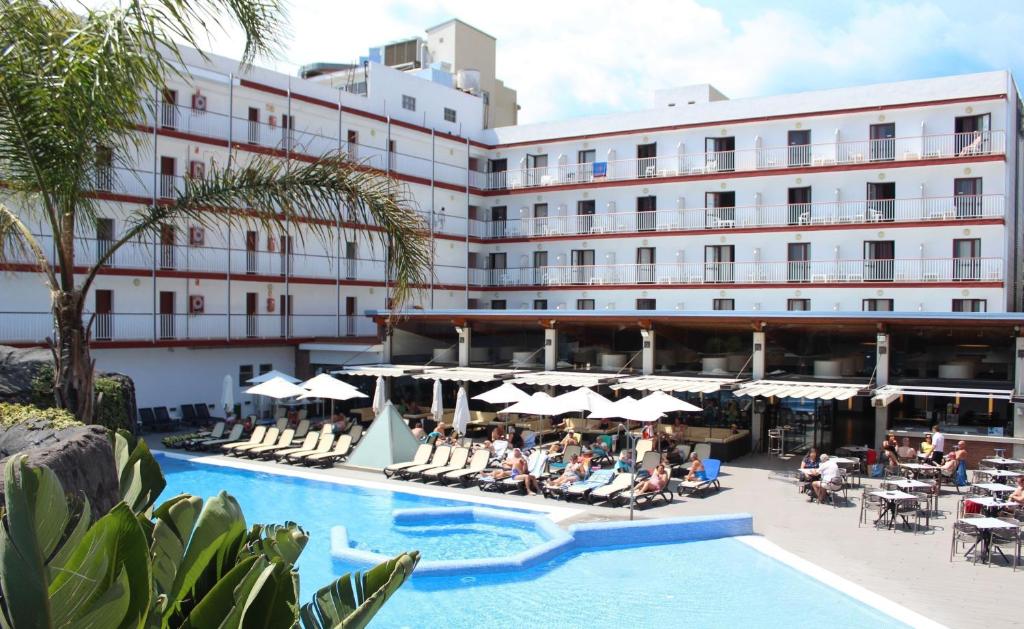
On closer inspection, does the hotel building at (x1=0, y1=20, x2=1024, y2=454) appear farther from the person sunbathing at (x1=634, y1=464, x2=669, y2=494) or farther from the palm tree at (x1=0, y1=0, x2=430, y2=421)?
the palm tree at (x1=0, y1=0, x2=430, y2=421)

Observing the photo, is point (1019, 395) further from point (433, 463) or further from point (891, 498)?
point (433, 463)

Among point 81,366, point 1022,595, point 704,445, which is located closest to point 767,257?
point 704,445

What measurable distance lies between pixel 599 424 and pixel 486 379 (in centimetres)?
380

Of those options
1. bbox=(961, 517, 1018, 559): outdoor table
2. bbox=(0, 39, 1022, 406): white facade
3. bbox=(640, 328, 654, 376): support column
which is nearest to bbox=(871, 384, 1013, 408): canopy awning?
bbox=(640, 328, 654, 376): support column

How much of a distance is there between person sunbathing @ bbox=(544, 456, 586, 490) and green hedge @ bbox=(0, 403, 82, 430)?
11262mm

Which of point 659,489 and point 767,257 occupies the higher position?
point 767,257

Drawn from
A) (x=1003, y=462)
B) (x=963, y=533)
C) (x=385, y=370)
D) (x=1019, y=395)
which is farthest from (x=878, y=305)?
(x=963, y=533)

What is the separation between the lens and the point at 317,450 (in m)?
23.8

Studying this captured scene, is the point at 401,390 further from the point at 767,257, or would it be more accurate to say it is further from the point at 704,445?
the point at 767,257

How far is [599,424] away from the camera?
26.7 metres

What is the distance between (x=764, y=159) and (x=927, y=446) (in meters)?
Answer: 20.4

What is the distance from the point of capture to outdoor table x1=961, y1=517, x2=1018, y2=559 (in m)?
13.7

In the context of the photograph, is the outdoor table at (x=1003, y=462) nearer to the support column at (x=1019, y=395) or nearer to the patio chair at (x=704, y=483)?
the support column at (x=1019, y=395)

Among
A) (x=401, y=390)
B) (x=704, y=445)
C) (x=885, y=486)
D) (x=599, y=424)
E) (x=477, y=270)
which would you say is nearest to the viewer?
(x=885, y=486)
